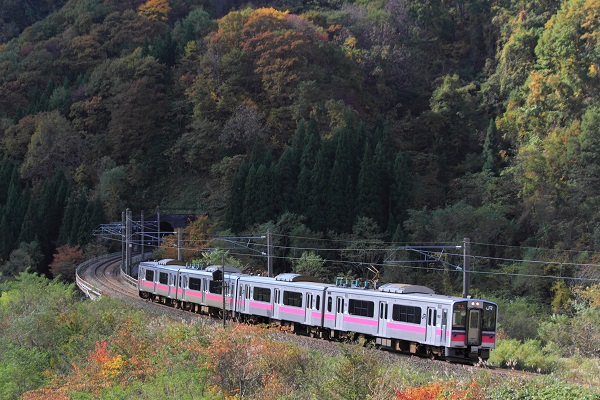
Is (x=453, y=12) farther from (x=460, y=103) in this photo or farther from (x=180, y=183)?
(x=180, y=183)

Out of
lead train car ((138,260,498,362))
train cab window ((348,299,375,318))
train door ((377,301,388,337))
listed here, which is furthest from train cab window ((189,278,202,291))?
train door ((377,301,388,337))

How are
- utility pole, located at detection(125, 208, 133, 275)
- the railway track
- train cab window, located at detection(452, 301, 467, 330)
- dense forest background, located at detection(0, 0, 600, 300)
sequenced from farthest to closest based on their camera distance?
utility pole, located at detection(125, 208, 133, 275), dense forest background, located at detection(0, 0, 600, 300), train cab window, located at detection(452, 301, 467, 330), the railway track

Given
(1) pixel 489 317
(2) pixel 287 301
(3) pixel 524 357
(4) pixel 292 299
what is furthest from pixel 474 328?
(2) pixel 287 301

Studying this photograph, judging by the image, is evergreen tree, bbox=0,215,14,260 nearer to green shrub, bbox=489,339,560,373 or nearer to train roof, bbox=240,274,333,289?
train roof, bbox=240,274,333,289

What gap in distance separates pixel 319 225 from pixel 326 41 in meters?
22.1

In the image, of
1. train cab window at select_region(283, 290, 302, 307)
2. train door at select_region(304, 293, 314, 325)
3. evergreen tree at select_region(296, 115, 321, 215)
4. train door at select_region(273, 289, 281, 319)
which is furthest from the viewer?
evergreen tree at select_region(296, 115, 321, 215)

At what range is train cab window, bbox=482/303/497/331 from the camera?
24.9 metres

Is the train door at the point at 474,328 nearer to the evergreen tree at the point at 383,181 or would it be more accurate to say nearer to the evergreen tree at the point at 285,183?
the evergreen tree at the point at 383,181

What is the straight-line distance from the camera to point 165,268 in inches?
1672

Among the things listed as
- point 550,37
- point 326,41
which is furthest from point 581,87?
point 326,41

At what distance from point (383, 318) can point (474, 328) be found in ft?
10.2

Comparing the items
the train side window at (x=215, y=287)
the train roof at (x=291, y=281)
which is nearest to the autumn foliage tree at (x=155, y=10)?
the train side window at (x=215, y=287)

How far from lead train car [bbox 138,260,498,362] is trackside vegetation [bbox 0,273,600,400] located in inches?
66.3

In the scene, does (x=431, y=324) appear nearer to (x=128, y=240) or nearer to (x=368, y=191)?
(x=368, y=191)
